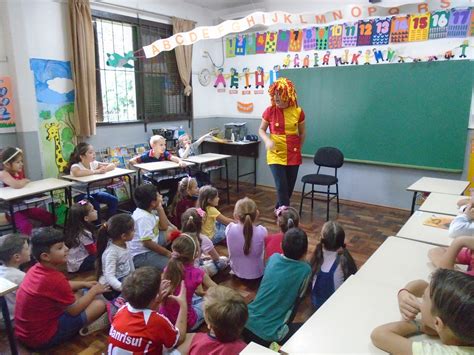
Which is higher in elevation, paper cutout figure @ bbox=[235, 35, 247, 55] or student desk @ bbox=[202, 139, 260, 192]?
paper cutout figure @ bbox=[235, 35, 247, 55]

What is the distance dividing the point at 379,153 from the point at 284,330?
11.8 feet

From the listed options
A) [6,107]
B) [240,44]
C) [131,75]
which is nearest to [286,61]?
[240,44]

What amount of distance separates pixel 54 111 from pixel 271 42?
3.30 m

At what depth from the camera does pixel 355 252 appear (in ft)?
11.5

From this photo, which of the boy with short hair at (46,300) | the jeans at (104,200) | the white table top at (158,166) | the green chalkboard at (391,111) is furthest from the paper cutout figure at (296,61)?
the boy with short hair at (46,300)

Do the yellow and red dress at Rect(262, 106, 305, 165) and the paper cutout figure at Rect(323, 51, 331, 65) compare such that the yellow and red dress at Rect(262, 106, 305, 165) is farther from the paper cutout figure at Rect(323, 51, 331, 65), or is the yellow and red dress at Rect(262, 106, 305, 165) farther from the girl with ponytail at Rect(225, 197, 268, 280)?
the paper cutout figure at Rect(323, 51, 331, 65)

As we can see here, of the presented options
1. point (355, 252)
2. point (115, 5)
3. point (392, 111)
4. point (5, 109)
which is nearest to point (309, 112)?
point (392, 111)

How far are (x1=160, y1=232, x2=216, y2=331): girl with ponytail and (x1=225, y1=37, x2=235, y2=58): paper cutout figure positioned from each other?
468cm

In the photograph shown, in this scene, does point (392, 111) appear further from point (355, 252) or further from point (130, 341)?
point (130, 341)

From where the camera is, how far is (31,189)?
3438 millimetres

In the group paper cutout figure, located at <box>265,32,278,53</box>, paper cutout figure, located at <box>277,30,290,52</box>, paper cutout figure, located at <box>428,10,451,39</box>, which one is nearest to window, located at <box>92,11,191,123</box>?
paper cutout figure, located at <box>265,32,278,53</box>

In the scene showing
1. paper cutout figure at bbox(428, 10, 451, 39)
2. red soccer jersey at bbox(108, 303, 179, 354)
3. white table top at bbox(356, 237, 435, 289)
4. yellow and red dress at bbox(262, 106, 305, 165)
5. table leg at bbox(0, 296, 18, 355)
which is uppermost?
paper cutout figure at bbox(428, 10, 451, 39)

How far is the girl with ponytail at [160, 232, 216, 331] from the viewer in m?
1.94

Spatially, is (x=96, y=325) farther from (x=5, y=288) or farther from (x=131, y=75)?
(x=131, y=75)
